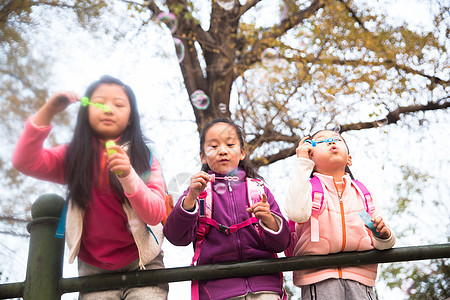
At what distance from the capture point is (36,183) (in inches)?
212

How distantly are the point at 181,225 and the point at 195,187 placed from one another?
188 millimetres

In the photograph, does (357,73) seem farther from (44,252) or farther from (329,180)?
(44,252)

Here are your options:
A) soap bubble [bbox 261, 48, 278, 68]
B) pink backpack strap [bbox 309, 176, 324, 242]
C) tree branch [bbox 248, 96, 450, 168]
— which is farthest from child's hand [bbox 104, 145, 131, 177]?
tree branch [bbox 248, 96, 450, 168]

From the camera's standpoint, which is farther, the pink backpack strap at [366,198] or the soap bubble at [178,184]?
the soap bubble at [178,184]

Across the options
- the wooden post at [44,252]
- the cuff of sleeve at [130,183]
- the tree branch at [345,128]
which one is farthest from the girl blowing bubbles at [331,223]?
the tree branch at [345,128]

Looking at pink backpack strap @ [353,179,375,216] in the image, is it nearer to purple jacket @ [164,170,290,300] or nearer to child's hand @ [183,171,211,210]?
purple jacket @ [164,170,290,300]

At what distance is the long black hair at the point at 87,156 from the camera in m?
1.96

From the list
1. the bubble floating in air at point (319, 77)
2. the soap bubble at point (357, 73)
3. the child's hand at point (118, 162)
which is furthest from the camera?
the soap bubble at point (357, 73)

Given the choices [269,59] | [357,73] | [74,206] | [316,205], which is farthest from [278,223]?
[357,73]

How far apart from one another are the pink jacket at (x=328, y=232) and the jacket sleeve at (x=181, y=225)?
1.36 ft

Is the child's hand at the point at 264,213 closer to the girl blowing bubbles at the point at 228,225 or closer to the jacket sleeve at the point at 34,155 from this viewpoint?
the girl blowing bubbles at the point at 228,225

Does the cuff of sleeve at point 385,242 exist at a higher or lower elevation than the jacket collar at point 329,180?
lower

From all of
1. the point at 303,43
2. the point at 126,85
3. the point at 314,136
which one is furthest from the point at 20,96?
the point at 314,136

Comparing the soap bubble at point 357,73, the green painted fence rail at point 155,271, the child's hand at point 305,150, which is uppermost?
the soap bubble at point 357,73
